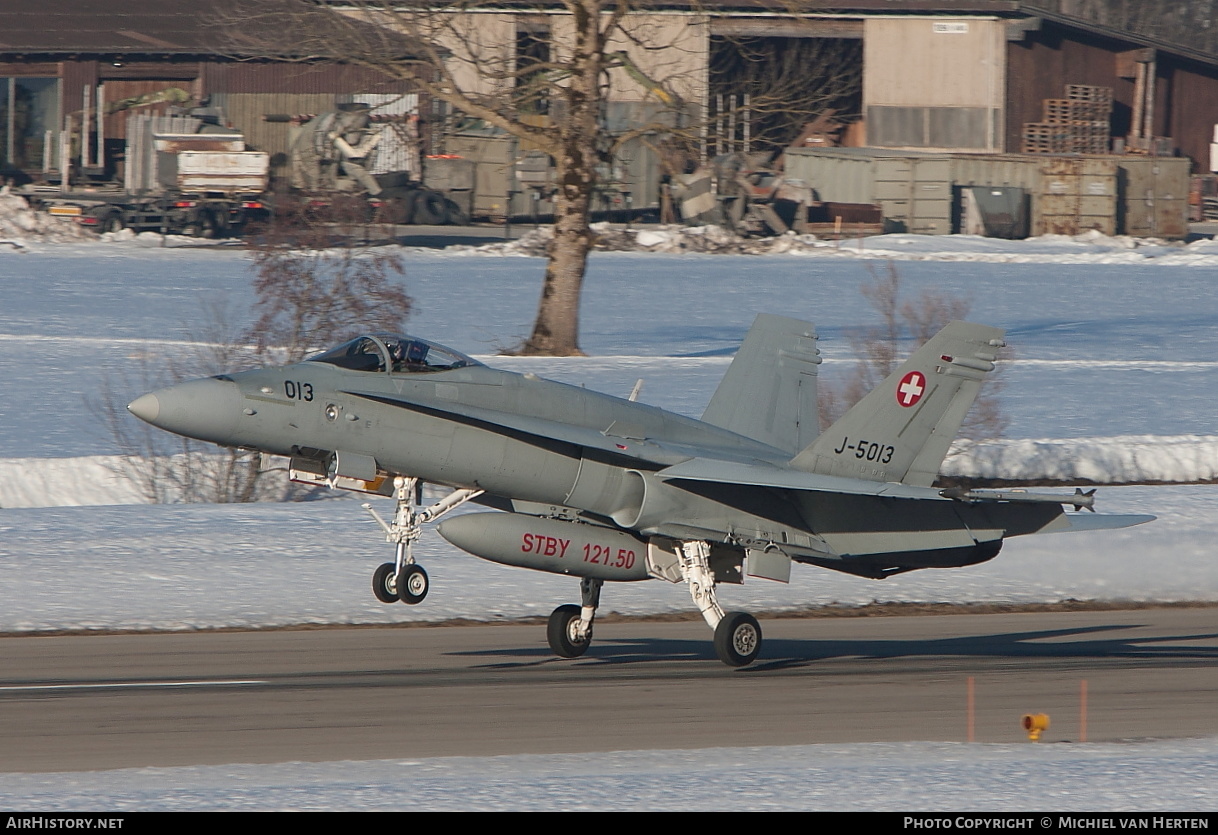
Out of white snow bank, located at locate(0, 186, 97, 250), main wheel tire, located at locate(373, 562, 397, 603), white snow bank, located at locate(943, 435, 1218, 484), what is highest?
white snow bank, located at locate(0, 186, 97, 250)

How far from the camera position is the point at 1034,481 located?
25172mm

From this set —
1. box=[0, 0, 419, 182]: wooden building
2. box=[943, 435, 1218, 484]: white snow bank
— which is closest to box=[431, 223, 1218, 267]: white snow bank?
box=[0, 0, 419, 182]: wooden building

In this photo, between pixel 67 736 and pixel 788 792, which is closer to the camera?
pixel 788 792

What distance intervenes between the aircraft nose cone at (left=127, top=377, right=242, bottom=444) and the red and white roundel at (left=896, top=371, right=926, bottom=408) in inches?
277

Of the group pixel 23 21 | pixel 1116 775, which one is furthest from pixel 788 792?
pixel 23 21

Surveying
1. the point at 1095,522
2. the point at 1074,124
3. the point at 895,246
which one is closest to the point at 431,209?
the point at 895,246

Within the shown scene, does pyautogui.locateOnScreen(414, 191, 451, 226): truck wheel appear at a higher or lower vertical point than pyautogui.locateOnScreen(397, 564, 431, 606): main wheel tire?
→ higher

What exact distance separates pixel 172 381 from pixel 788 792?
2008 cm

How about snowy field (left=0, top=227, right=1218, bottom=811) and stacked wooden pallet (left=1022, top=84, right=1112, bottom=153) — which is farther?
stacked wooden pallet (left=1022, top=84, right=1112, bottom=153)

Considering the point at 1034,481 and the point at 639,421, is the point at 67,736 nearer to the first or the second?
the point at 639,421

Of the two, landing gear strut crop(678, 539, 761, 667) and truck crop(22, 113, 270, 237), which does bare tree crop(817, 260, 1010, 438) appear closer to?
landing gear strut crop(678, 539, 761, 667)

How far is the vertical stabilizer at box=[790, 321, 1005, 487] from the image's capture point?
15.9 m

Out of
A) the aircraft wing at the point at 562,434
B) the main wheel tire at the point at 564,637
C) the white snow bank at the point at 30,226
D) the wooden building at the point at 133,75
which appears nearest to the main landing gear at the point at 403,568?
the aircraft wing at the point at 562,434

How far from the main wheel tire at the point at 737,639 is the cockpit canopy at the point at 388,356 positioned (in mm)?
3856
